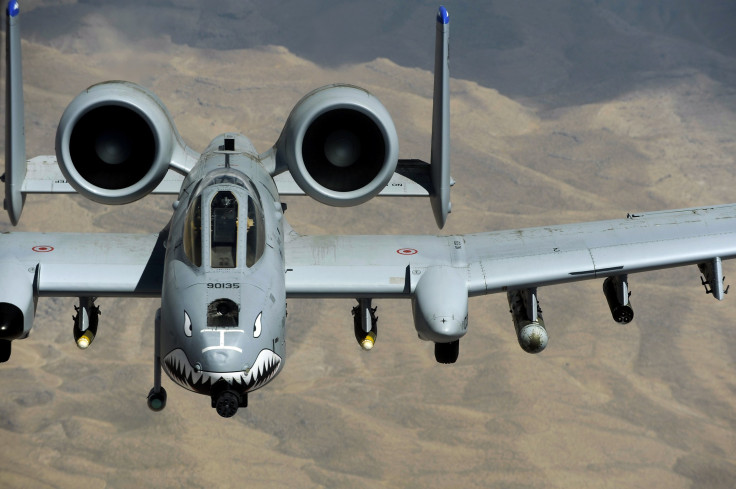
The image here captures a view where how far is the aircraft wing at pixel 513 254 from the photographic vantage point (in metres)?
25.0

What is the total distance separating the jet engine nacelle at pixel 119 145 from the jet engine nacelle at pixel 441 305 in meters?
6.32

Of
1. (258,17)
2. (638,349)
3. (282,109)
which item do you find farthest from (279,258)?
(258,17)

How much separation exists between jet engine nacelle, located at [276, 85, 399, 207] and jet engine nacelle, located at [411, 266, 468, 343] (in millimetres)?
2691

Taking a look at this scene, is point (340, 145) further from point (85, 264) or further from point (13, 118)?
point (13, 118)

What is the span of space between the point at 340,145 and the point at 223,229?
5.71m

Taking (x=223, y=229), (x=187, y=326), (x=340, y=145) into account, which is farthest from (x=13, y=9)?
(x=187, y=326)

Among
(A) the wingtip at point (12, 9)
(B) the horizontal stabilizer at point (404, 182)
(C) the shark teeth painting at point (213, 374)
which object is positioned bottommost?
(C) the shark teeth painting at point (213, 374)

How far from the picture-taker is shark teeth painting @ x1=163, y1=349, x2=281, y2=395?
20.2m

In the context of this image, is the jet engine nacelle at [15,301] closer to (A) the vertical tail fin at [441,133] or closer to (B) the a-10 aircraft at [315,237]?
(B) the a-10 aircraft at [315,237]

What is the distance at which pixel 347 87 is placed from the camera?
87.5ft

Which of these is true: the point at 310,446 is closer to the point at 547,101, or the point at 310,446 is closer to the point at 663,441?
the point at 663,441

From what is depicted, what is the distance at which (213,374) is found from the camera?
66.0ft

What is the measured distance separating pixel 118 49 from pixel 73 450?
229 ft

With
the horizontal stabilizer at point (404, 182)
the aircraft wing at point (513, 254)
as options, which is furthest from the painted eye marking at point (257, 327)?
the horizontal stabilizer at point (404, 182)
